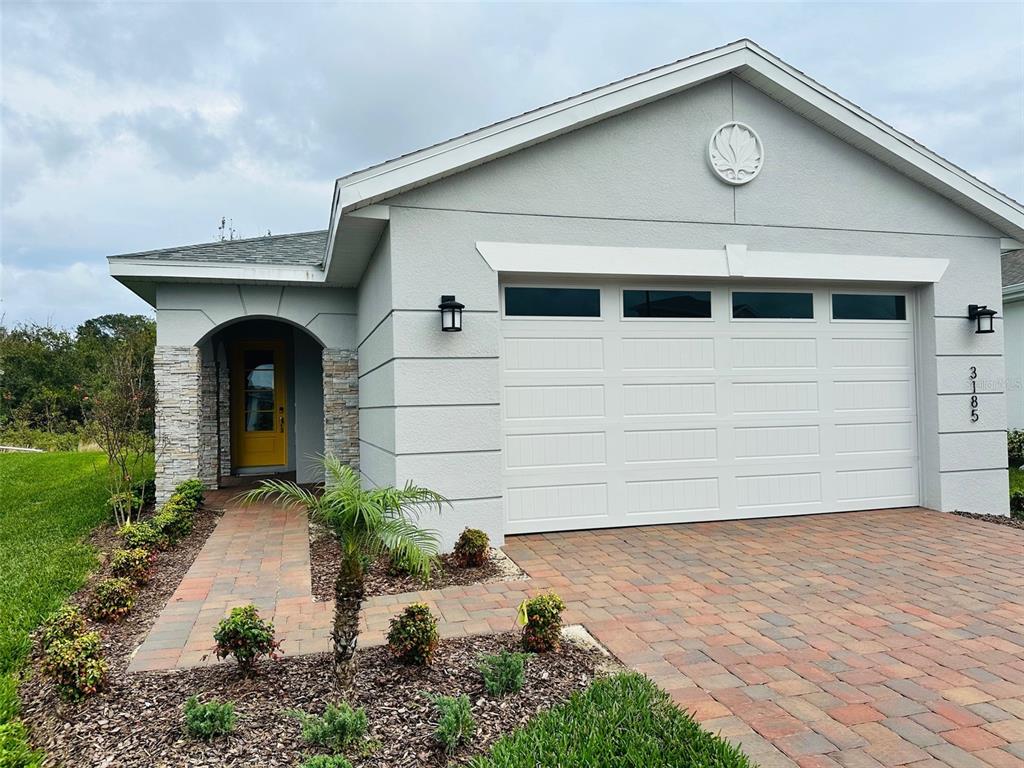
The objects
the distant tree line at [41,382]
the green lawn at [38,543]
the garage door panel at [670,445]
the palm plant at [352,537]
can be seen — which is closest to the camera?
the palm plant at [352,537]

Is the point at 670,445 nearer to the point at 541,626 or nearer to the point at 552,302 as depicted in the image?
the point at 552,302

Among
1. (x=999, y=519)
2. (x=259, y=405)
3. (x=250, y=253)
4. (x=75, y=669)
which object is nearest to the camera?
(x=75, y=669)

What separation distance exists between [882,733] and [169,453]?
8463 millimetres

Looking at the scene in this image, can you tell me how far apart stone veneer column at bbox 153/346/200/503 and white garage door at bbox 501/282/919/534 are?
4.77 m

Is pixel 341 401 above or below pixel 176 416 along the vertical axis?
above

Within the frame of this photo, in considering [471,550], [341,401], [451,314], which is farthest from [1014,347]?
[341,401]

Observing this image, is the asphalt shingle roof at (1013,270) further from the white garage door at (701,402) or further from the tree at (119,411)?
the tree at (119,411)

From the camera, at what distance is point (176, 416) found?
8.52 metres

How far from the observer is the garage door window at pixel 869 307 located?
7.38 m

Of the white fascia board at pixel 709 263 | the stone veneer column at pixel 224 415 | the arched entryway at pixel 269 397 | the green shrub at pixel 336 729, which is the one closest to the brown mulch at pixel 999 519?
the white fascia board at pixel 709 263

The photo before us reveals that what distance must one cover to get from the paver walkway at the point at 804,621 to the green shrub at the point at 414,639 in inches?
22.8

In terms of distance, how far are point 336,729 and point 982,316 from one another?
26.6ft

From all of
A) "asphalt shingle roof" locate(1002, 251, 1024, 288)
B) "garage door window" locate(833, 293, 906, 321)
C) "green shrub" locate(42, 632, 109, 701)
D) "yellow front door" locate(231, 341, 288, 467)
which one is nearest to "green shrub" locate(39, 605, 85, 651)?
"green shrub" locate(42, 632, 109, 701)

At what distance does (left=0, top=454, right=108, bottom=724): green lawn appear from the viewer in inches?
159
